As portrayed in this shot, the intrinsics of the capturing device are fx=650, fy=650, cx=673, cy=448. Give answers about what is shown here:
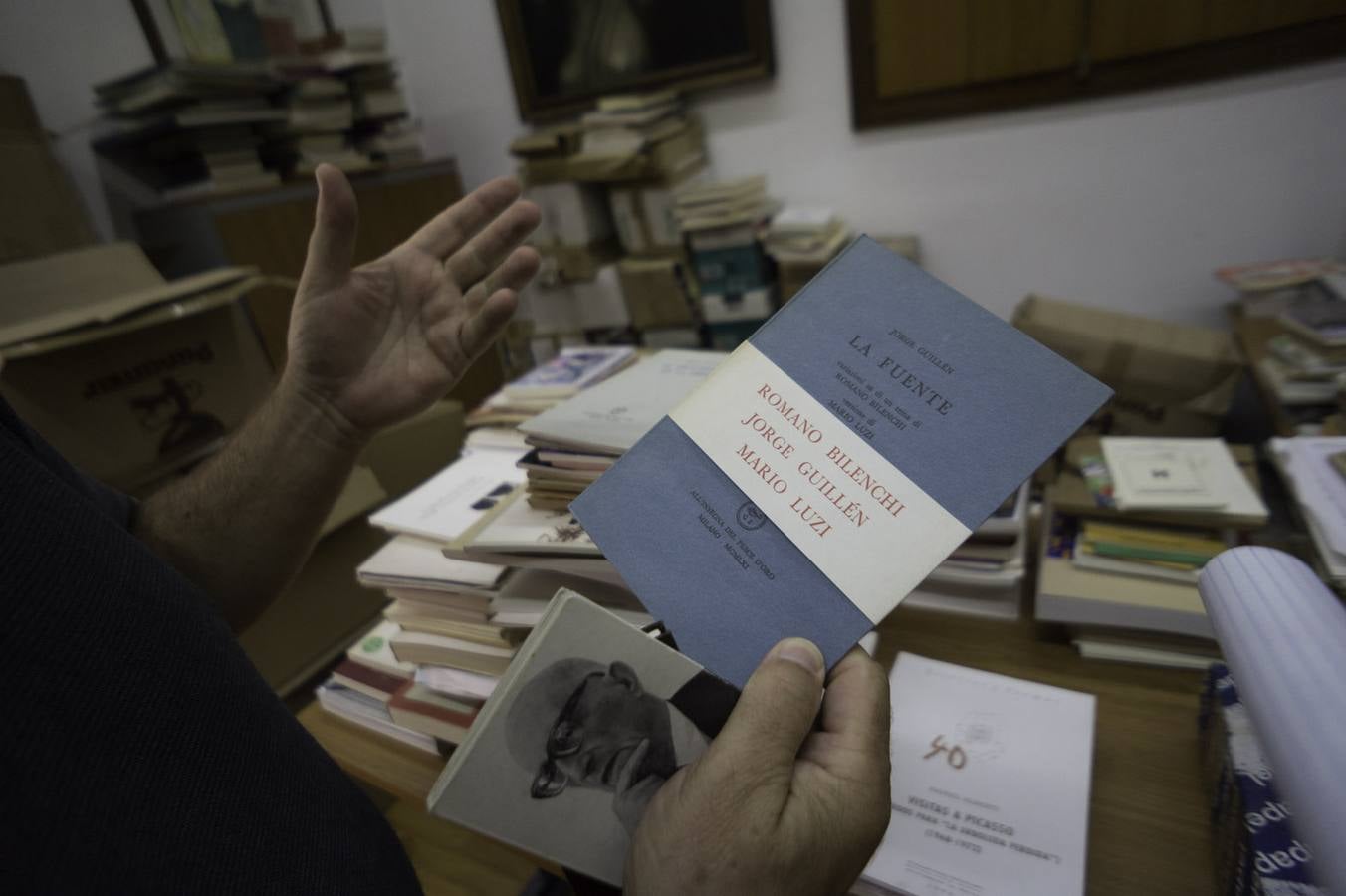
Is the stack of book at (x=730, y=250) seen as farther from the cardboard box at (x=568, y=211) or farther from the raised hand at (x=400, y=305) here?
the raised hand at (x=400, y=305)

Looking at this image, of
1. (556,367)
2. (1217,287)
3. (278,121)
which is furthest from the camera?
(278,121)

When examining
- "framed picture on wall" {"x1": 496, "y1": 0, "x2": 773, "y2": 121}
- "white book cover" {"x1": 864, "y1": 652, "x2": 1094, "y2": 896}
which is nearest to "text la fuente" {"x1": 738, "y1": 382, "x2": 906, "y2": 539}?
"white book cover" {"x1": 864, "y1": 652, "x2": 1094, "y2": 896}

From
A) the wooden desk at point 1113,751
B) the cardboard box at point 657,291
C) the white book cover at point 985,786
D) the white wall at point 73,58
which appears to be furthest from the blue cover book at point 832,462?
the white wall at point 73,58

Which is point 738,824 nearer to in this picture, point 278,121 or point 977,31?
point 977,31

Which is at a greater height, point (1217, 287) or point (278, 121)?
point (278, 121)

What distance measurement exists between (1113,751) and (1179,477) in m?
0.36

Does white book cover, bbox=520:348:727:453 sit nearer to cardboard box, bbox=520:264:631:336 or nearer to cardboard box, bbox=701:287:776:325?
cardboard box, bbox=701:287:776:325

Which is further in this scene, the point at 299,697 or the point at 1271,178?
the point at 1271,178

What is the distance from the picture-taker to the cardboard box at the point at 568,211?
2352 mm

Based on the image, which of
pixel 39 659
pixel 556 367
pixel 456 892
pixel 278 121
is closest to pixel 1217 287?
pixel 556 367

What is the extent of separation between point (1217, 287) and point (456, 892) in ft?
8.24

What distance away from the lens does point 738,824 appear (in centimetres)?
44

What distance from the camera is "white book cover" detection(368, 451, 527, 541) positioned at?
88 cm

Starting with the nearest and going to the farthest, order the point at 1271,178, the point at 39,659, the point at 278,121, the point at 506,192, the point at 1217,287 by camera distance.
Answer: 1. the point at 39,659
2. the point at 506,192
3. the point at 1271,178
4. the point at 1217,287
5. the point at 278,121
